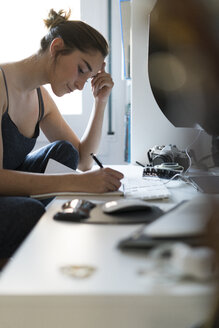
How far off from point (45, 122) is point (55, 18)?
42cm

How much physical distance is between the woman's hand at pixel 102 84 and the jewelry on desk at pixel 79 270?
1.02 metres

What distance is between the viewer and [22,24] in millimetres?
2350

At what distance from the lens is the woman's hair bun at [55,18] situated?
1.24m

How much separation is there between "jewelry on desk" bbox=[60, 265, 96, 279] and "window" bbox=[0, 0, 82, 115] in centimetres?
199

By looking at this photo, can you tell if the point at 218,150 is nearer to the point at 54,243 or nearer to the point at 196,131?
the point at 196,131

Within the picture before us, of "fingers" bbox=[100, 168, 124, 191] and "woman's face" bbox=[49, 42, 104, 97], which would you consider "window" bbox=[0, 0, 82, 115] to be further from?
"fingers" bbox=[100, 168, 124, 191]

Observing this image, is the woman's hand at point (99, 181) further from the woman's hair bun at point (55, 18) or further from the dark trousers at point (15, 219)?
the woman's hair bun at point (55, 18)

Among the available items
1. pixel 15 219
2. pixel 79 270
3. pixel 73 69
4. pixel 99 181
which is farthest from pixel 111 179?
pixel 79 270

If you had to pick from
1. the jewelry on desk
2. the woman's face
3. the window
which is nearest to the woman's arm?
the woman's face

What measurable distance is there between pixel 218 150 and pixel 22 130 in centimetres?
65

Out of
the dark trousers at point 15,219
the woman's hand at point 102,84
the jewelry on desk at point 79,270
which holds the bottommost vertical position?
the dark trousers at point 15,219

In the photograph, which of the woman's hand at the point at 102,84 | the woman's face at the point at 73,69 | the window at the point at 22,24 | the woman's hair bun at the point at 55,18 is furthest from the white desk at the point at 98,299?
the window at the point at 22,24

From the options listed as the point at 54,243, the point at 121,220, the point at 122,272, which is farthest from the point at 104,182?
the point at 122,272

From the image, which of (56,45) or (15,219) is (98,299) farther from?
(56,45)
